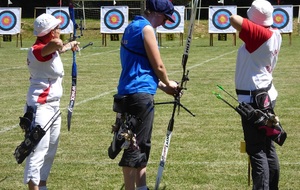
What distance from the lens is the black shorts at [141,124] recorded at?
4.93 metres

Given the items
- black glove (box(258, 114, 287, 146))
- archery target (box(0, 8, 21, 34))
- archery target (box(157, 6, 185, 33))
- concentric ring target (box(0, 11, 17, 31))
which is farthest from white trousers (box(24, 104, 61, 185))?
concentric ring target (box(0, 11, 17, 31))

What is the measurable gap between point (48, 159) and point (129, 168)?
0.72 meters

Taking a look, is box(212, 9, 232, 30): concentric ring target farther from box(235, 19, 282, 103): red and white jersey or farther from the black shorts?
the black shorts

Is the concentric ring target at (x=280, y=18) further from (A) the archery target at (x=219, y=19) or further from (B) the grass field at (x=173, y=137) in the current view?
(B) the grass field at (x=173, y=137)

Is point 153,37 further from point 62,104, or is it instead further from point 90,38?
point 90,38

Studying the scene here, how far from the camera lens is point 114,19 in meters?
25.5

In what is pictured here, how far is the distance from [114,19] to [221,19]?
3865 millimetres

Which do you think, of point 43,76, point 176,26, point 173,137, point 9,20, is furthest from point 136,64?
point 9,20

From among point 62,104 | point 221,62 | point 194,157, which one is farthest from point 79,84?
point 194,157

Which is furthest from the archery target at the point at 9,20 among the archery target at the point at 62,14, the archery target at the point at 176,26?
the archery target at the point at 176,26

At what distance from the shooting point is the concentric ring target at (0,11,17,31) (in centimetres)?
2573

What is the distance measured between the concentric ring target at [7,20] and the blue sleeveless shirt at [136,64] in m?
21.4

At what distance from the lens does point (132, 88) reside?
4914 mm

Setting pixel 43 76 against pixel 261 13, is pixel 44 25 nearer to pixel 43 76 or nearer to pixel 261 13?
pixel 43 76
